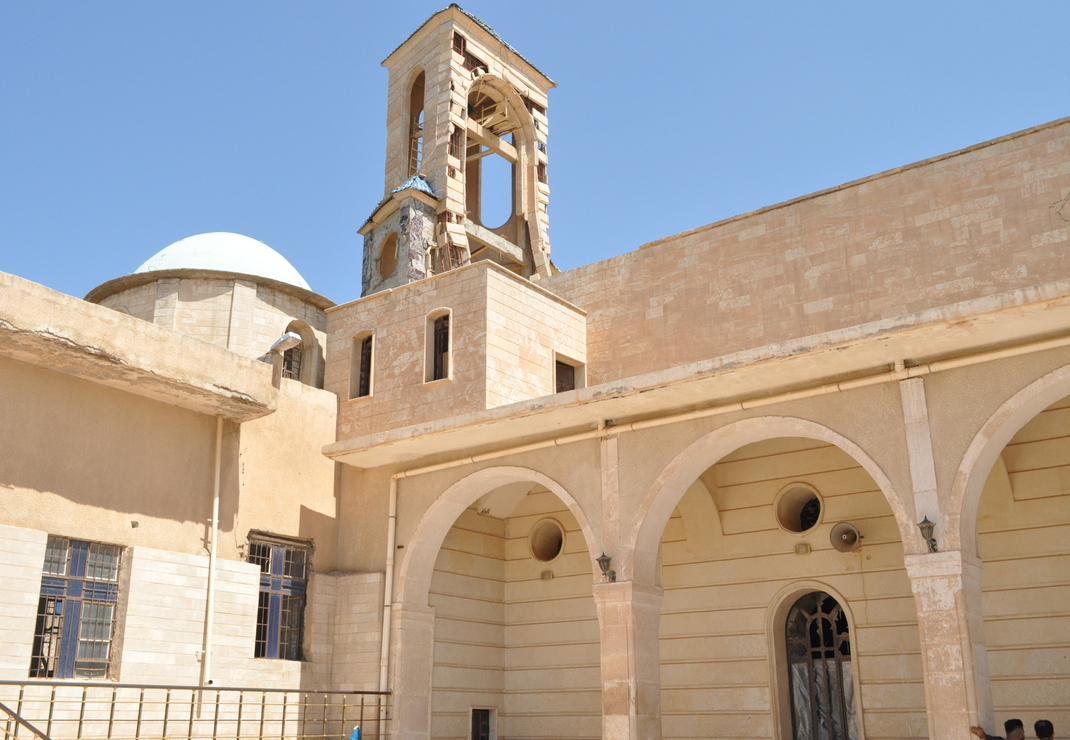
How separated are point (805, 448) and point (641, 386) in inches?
143

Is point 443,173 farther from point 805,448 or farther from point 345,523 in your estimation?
point 805,448

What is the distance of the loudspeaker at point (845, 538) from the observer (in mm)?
13297

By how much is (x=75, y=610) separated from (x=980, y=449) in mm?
9950

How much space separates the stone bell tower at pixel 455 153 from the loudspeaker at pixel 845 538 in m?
10.1

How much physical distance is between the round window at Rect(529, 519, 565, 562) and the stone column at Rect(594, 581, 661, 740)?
14.3ft

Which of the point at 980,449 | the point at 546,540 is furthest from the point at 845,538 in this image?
the point at 546,540

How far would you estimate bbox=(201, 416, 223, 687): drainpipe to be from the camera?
41.2 feet

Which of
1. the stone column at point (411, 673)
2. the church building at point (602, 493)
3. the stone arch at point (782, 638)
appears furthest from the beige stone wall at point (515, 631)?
the stone arch at point (782, 638)

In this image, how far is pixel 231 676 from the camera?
1287 centimetres

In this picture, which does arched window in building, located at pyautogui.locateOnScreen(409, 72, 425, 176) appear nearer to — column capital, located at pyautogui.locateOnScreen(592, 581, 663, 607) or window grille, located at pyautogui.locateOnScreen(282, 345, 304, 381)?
window grille, located at pyautogui.locateOnScreen(282, 345, 304, 381)

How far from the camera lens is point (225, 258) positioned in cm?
2206

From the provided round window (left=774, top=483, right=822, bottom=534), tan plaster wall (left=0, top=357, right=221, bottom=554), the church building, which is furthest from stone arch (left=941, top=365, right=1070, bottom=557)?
tan plaster wall (left=0, top=357, right=221, bottom=554)

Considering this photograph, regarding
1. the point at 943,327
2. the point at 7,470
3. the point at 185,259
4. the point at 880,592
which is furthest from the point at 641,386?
the point at 185,259

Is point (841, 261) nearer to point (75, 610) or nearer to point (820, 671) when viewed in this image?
point (820, 671)
